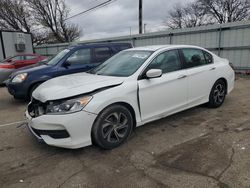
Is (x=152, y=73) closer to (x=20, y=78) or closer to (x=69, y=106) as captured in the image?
(x=69, y=106)

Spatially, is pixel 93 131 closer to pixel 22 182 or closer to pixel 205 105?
pixel 22 182

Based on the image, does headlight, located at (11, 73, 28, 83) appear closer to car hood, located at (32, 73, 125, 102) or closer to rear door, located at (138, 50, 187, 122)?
car hood, located at (32, 73, 125, 102)

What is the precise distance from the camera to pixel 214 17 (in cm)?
3152

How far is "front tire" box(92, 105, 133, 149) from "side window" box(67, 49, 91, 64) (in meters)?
3.51

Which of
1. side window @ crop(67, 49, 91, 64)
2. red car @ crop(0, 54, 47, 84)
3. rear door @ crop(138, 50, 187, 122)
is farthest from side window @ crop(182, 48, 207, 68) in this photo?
red car @ crop(0, 54, 47, 84)

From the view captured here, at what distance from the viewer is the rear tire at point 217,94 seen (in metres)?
4.73

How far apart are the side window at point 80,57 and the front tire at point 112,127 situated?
3.51 metres

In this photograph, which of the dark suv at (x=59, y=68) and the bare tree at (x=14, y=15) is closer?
the dark suv at (x=59, y=68)

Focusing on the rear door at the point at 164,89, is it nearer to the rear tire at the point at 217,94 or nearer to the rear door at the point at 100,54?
the rear tire at the point at 217,94

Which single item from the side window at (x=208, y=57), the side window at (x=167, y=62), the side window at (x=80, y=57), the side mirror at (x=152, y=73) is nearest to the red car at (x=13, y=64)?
the side window at (x=80, y=57)

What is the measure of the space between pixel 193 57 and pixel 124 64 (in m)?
1.56

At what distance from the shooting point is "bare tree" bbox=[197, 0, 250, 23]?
28.4 metres

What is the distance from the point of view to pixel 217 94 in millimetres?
4840

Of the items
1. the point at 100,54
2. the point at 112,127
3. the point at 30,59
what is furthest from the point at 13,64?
the point at 112,127
